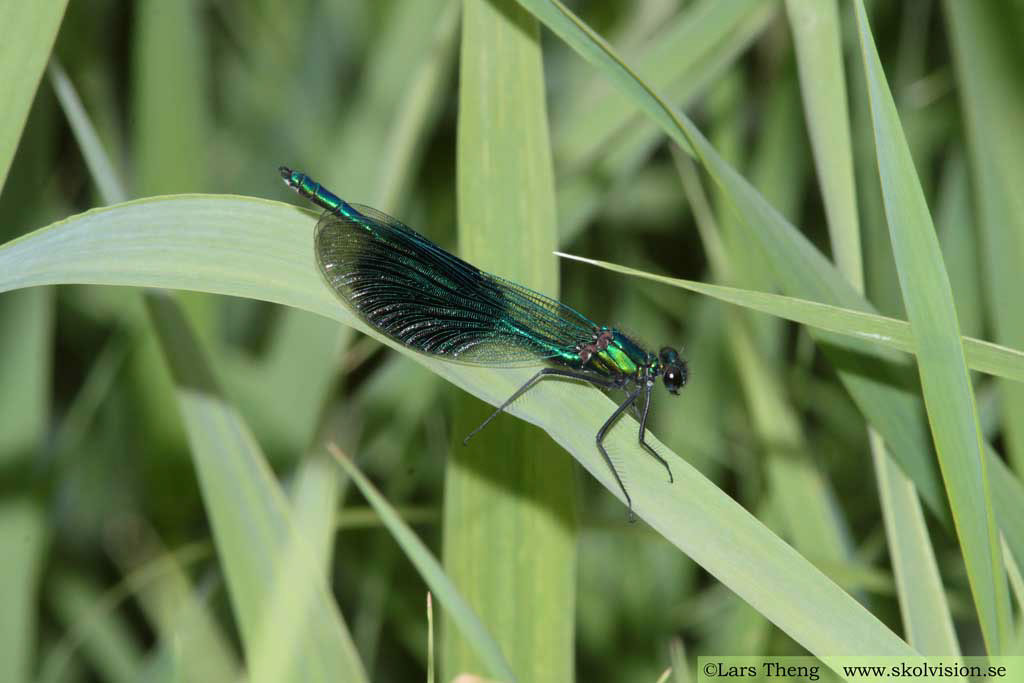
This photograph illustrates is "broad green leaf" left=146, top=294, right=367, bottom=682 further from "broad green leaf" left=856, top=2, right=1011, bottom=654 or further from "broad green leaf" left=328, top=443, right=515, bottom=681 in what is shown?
"broad green leaf" left=856, top=2, right=1011, bottom=654

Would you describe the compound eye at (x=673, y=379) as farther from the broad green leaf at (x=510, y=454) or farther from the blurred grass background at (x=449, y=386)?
the broad green leaf at (x=510, y=454)

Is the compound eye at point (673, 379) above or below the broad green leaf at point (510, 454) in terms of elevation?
above

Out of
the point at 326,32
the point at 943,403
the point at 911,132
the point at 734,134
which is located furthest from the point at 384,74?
the point at 943,403

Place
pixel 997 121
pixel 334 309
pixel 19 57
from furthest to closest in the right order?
1. pixel 997 121
2. pixel 334 309
3. pixel 19 57

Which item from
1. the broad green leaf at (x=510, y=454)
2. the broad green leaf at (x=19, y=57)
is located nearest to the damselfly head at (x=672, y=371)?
the broad green leaf at (x=510, y=454)

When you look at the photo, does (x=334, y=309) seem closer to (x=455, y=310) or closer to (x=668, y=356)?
(x=455, y=310)

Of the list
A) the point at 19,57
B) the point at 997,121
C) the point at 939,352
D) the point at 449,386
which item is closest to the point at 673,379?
the point at 449,386

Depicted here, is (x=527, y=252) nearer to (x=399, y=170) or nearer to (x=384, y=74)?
(x=399, y=170)
